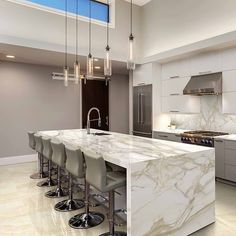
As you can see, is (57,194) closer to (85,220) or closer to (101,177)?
(85,220)

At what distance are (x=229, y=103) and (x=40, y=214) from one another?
3.88 m

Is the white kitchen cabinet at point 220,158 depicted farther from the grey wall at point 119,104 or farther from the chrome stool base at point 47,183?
the grey wall at point 119,104

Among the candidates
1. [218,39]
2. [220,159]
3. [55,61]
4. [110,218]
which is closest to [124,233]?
[110,218]

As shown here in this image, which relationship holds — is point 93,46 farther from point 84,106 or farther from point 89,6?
point 84,106

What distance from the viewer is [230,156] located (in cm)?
414

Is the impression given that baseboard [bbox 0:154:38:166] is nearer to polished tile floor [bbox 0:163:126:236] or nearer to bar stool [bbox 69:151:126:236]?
polished tile floor [bbox 0:163:126:236]

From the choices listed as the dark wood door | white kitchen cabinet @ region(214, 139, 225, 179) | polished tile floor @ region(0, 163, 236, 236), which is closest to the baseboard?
polished tile floor @ region(0, 163, 236, 236)

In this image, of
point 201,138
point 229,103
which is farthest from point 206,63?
point 201,138

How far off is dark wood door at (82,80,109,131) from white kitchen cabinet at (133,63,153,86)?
1.47m

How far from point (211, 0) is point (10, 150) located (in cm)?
610

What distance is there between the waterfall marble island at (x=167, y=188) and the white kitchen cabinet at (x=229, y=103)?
2.00 metres

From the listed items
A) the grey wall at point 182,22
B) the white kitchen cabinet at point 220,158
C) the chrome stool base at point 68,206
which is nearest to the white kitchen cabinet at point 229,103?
the white kitchen cabinet at point 220,158

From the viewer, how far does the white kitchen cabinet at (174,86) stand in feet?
17.5

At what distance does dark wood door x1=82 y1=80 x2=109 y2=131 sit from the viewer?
23.5ft
